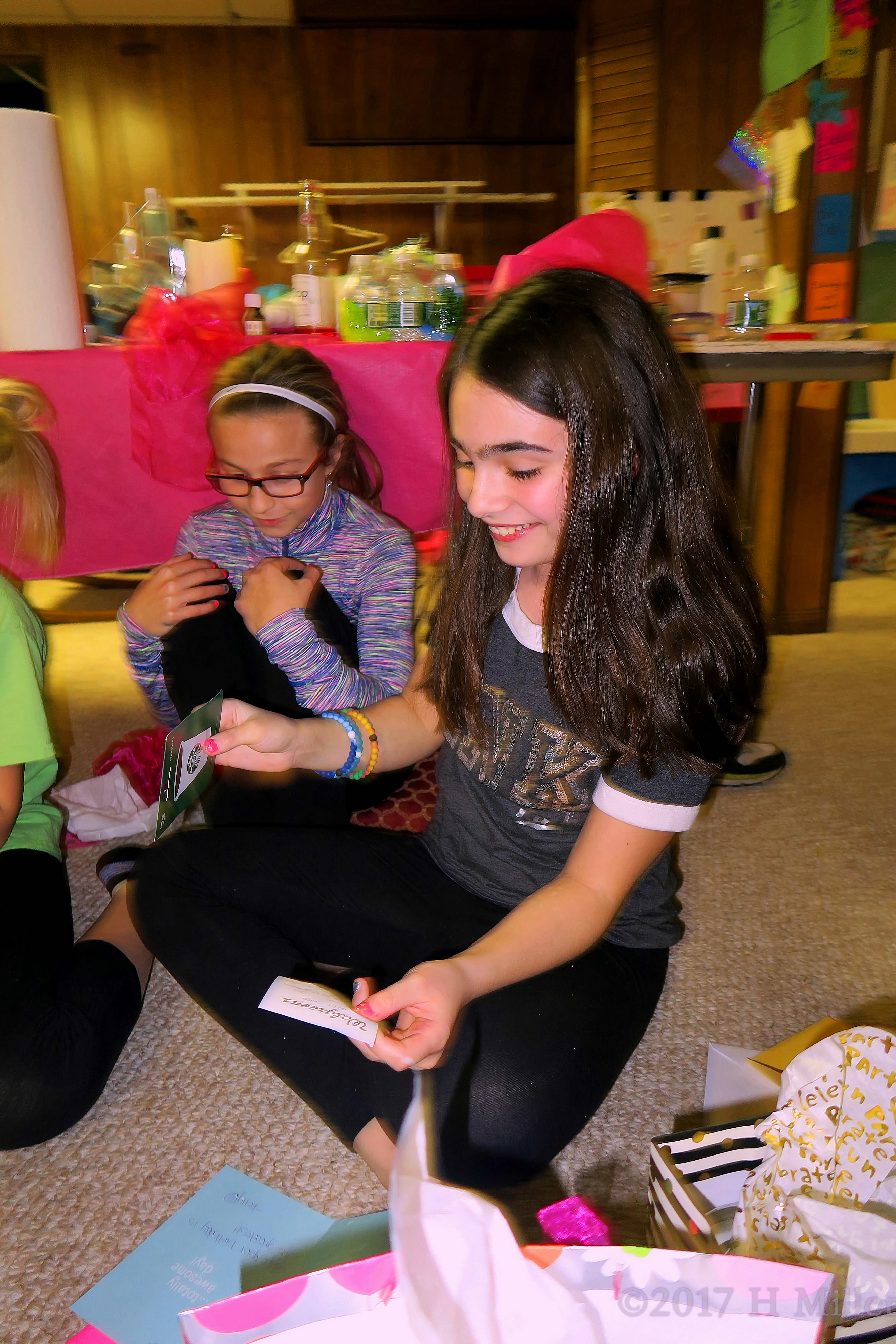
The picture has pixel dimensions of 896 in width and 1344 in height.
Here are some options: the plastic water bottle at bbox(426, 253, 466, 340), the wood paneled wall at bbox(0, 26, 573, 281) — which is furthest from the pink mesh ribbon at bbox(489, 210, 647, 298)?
the wood paneled wall at bbox(0, 26, 573, 281)

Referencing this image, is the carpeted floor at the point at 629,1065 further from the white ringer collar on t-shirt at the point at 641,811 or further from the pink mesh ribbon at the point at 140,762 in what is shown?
the white ringer collar on t-shirt at the point at 641,811

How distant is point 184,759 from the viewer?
0.92 meters

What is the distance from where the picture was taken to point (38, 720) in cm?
102

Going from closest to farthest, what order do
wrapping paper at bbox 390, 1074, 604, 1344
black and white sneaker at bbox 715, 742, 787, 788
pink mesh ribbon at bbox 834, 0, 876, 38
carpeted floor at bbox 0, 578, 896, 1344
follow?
wrapping paper at bbox 390, 1074, 604, 1344 < carpeted floor at bbox 0, 578, 896, 1344 < black and white sneaker at bbox 715, 742, 787, 788 < pink mesh ribbon at bbox 834, 0, 876, 38

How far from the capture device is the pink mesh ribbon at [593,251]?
4.20 feet

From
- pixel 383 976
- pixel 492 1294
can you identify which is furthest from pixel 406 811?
pixel 492 1294

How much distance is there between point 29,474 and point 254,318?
570 mm

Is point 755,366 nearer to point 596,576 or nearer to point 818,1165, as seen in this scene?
point 596,576

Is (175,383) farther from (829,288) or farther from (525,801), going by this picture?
(829,288)

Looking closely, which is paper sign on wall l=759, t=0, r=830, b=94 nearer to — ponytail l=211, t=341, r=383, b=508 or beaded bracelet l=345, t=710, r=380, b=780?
ponytail l=211, t=341, r=383, b=508

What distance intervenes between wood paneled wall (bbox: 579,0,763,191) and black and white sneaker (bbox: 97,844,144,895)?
10.2 ft

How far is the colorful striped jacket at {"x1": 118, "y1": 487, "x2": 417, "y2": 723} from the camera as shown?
1267 mm

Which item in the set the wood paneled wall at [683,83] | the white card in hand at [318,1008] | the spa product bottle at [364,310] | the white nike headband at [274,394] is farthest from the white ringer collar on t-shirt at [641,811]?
the wood paneled wall at [683,83]

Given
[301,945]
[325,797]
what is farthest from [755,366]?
[301,945]
